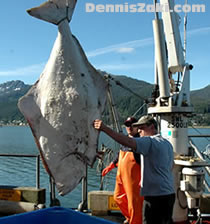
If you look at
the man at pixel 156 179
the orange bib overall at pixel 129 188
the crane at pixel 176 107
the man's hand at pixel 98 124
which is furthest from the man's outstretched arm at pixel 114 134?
the crane at pixel 176 107

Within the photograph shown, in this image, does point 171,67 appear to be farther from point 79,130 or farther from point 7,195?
point 7,195

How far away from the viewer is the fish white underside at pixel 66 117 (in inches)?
96.1

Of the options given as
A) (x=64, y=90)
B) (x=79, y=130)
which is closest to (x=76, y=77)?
(x=64, y=90)

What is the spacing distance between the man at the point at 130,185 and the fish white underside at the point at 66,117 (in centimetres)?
96

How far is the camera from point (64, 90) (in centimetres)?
256

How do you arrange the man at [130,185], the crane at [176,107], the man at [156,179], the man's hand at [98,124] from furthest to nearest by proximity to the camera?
the crane at [176,107] → the man at [130,185] → the man at [156,179] → the man's hand at [98,124]

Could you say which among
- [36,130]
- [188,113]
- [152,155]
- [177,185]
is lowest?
[177,185]

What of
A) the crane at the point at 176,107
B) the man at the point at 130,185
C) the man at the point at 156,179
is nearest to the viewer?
the man at the point at 156,179

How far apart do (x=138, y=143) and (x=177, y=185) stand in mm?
2134

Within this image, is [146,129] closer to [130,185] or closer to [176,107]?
[130,185]

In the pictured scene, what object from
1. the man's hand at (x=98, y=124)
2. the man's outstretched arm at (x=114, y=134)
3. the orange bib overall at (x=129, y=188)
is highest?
the man's hand at (x=98, y=124)

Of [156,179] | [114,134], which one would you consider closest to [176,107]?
[156,179]

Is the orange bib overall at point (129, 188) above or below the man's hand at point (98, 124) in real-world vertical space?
below

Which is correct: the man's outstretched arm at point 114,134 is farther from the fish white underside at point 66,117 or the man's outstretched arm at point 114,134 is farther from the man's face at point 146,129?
the man's face at point 146,129
